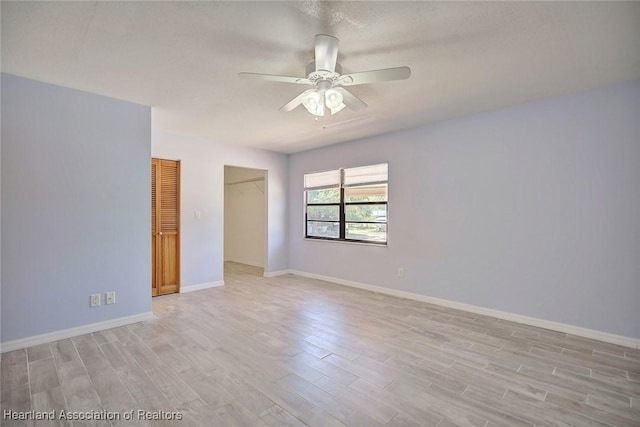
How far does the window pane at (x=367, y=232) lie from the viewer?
15.8ft

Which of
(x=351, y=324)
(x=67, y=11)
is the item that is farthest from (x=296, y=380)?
(x=67, y=11)

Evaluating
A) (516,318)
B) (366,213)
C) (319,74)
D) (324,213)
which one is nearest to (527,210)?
(516,318)

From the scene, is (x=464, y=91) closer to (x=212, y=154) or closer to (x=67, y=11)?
(x=67, y=11)

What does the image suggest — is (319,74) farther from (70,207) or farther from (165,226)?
(165,226)

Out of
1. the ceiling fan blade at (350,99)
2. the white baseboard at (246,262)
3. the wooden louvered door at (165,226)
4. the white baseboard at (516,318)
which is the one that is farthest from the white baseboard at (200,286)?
the ceiling fan blade at (350,99)

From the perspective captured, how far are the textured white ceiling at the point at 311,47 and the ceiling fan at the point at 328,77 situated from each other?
127 millimetres

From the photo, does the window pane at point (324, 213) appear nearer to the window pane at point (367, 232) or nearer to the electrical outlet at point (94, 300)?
the window pane at point (367, 232)

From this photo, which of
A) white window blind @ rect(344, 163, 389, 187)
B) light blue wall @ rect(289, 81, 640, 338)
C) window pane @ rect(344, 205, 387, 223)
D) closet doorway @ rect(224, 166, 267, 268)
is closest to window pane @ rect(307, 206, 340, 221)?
window pane @ rect(344, 205, 387, 223)

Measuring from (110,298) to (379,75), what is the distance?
11.2 ft

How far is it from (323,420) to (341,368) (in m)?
0.62

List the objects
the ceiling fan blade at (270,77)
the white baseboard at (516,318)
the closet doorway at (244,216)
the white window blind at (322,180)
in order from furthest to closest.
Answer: the closet doorway at (244,216)
the white window blind at (322,180)
the white baseboard at (516,318)
the ceiling fan blade at (270,77)

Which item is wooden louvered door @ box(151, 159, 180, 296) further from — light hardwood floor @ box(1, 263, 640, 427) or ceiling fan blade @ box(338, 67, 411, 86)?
ceiling fan blade @ box(338, 67, 411, 86)

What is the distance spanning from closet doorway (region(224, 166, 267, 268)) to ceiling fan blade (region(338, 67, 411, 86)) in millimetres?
4903

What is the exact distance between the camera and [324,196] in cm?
575
